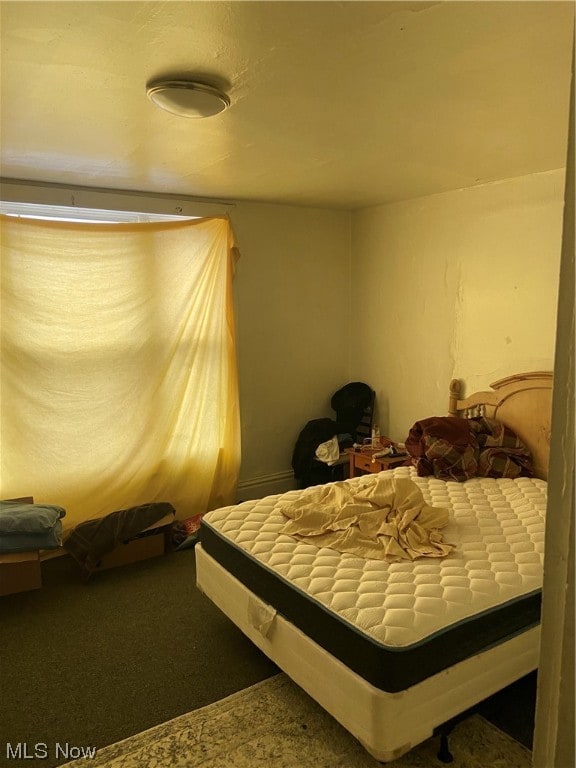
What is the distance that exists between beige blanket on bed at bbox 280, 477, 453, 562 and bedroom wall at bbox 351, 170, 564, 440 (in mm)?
1368

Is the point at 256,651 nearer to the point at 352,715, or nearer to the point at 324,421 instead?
the point at 352,715

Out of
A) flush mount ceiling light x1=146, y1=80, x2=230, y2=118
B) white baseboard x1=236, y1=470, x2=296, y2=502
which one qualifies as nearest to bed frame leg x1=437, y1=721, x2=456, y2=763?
flush mount ceiling light x1=146, y1=80, x2=230, y2=118

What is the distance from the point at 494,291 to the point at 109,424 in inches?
104

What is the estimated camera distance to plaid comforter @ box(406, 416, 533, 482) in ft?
11.1

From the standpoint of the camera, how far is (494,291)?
12.1 ft

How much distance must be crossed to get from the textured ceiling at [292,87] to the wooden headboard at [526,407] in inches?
48.5

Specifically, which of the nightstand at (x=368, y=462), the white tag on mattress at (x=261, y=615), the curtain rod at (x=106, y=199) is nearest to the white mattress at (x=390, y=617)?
the white tag on mattress at (x=261, y=615)

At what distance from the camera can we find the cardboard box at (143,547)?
11.3 ft

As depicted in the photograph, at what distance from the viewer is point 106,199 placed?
3727 millimetres

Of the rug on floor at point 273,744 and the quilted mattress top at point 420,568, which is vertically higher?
the quilted mattress top at point 420,568

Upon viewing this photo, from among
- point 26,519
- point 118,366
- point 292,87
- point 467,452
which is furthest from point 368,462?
point 292,87

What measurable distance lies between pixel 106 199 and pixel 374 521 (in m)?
2.65

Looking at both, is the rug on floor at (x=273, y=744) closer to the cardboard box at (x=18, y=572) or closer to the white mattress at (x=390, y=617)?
the white mattress at (x=390, y=617)

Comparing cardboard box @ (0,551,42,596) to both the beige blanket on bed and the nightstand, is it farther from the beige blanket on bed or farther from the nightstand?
the nightstand
